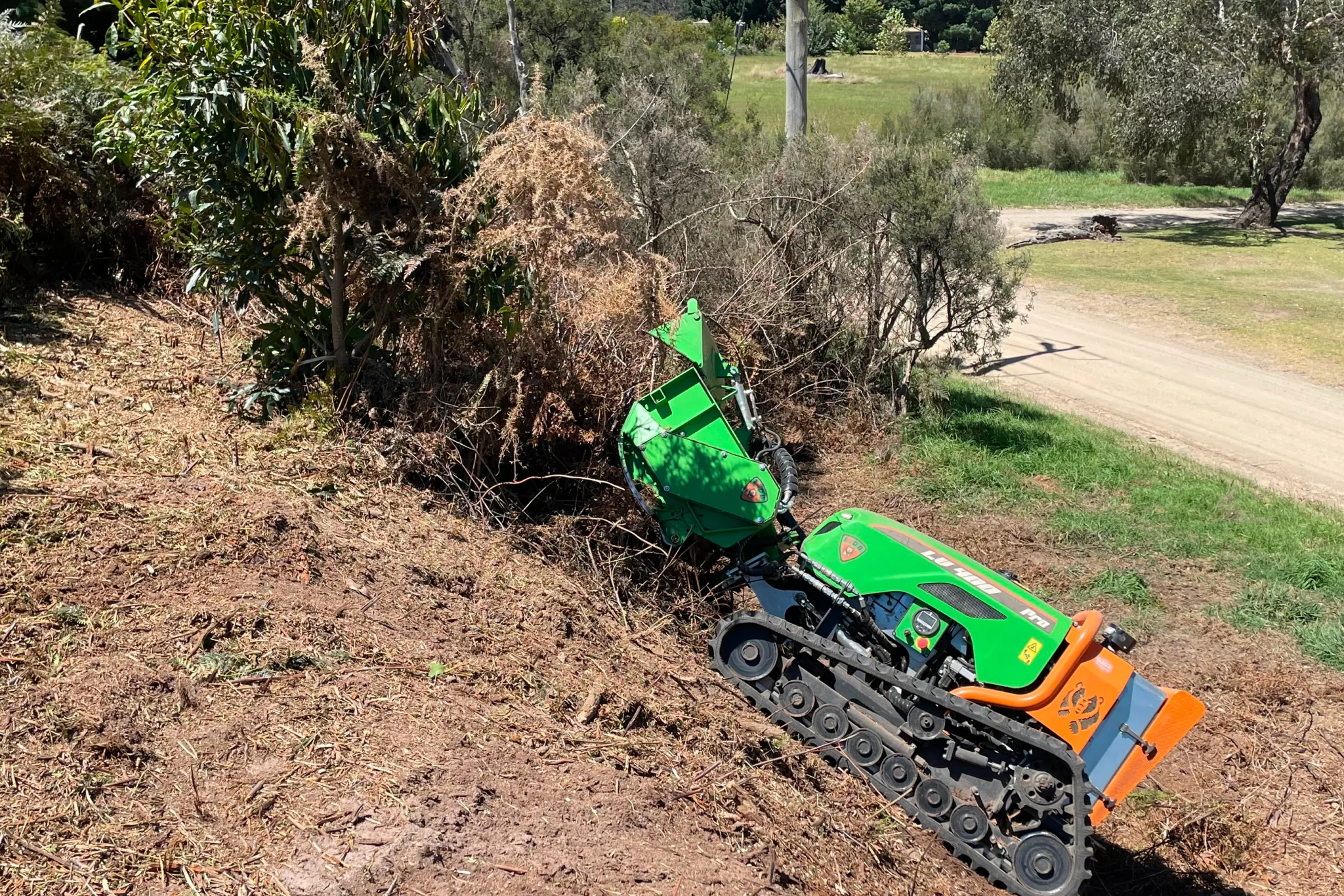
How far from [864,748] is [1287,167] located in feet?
88.1

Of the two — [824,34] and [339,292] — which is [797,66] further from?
[824,34]

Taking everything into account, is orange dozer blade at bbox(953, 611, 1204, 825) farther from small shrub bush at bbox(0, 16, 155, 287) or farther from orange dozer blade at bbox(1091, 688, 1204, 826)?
small shrub bush at bbox(0, 16, 155, 287)

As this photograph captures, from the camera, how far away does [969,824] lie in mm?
4891

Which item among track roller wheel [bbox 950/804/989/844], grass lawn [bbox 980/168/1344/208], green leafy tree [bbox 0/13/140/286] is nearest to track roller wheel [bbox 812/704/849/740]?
track roller wheel [bbox 950/804/989/844]

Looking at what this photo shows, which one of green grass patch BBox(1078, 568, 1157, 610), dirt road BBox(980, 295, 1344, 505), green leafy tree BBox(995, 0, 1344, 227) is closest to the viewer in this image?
green grass patch BBox(1078, 568, 1157, 610)

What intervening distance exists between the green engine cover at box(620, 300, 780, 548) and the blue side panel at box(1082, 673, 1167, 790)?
6.24 feet

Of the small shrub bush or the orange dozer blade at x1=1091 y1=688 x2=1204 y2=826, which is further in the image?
the small shrub bush

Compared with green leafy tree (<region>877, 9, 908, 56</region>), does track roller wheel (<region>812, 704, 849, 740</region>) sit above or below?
below

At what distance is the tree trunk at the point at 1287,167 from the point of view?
960 inches

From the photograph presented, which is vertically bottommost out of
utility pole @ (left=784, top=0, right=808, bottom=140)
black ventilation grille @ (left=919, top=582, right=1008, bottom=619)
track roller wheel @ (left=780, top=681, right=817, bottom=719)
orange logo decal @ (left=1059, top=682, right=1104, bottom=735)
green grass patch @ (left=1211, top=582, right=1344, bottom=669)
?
green grass patch @ (left=1211, top=582, right=1344, bottom=669)

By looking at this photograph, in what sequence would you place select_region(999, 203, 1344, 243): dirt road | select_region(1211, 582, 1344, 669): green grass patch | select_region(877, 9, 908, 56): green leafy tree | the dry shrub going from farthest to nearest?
select_region(877, 9, 908, 56): green leafy tree → select_region(999, 203, 1344, 243): dirt road → select_region(1211, 582, 1344, 669): green grass patch → the dry shrub

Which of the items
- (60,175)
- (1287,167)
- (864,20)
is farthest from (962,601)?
(864,20)

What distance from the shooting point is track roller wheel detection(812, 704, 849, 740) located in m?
5.23

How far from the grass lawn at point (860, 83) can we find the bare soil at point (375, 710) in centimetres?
2766
